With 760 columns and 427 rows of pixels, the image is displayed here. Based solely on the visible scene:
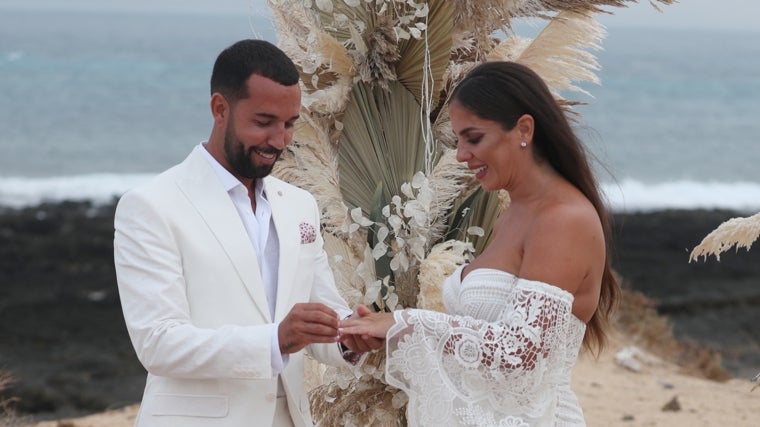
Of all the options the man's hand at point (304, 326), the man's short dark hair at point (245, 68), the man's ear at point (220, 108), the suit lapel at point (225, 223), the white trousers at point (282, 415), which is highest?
the man's short dark hair at point (245, 68)

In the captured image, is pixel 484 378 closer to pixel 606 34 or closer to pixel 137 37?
pixel 606 34

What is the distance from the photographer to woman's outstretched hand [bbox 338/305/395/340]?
3.89 metres

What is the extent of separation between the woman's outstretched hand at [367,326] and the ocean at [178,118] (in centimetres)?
201

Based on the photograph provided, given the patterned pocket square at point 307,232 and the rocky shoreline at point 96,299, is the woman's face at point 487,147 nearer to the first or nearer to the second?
the patterned pocket square at point 307,232

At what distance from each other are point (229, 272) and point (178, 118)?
133 ft

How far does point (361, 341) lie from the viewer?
3.95 meters

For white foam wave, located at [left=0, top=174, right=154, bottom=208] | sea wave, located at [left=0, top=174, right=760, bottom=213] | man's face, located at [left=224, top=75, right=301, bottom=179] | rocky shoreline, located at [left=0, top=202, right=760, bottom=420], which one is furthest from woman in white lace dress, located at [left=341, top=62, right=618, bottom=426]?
white foam wave, located at [left=0, top=174, right=154, bottom=208]

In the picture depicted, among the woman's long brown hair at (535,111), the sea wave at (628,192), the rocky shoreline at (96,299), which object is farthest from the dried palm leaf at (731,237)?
the sea wave at (628,192)

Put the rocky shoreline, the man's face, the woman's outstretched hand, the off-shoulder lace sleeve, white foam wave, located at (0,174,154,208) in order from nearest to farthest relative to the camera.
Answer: the off-shoulder lace sleeve < the man's face < the woman's outstretched hand < the rocky shoreline < white foam wave, located at (0,174,154,208)

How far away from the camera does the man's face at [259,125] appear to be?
369 centimetres

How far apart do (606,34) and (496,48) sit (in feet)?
1.84

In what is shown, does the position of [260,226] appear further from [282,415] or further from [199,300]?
[282,415]

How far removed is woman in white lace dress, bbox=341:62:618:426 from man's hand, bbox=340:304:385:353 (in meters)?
0.04

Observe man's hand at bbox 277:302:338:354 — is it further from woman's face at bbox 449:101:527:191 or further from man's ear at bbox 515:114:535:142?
man's ear at bbox 515:114:535:142
